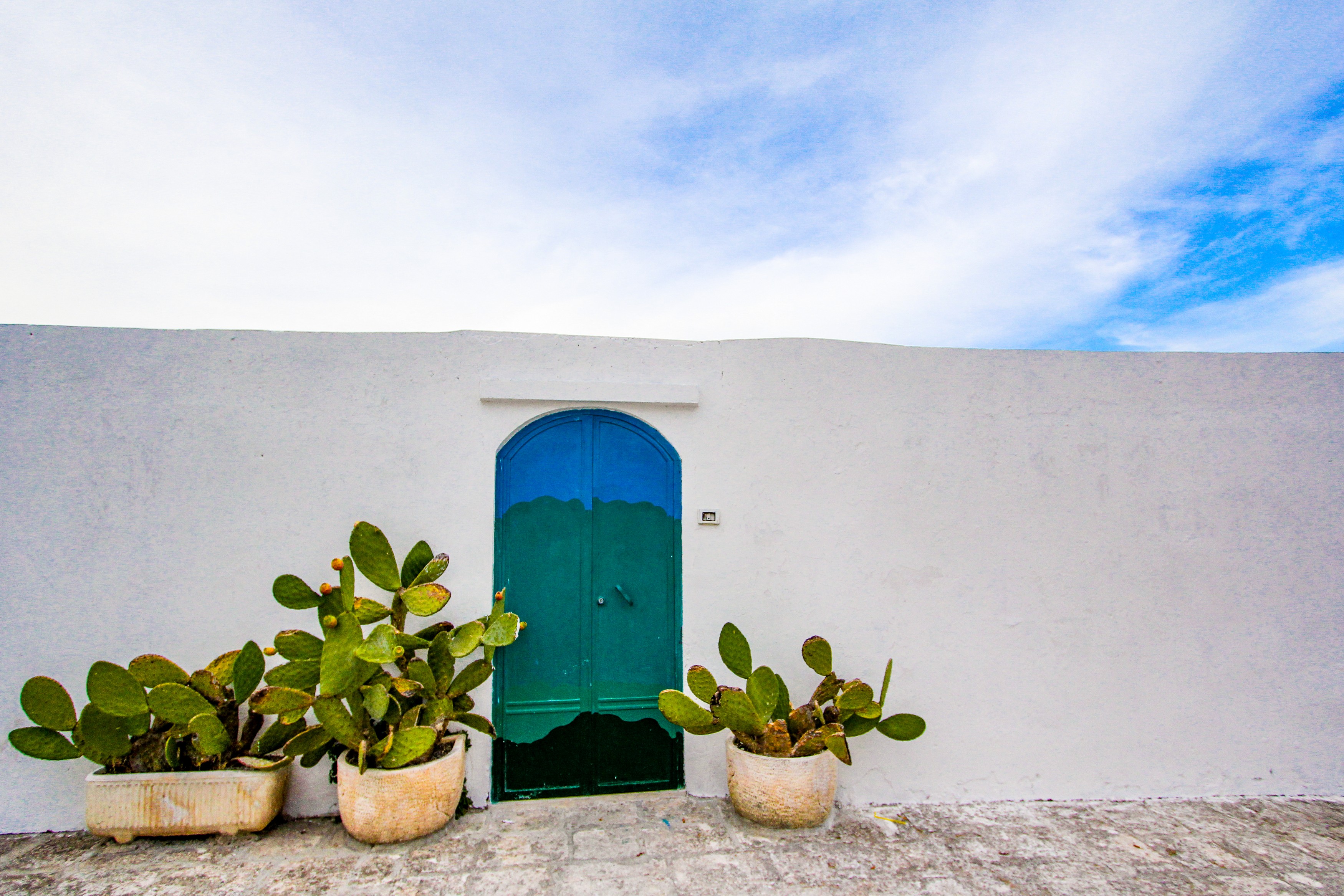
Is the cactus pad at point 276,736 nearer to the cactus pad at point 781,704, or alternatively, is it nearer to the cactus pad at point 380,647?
the cactus pad at point 380,647

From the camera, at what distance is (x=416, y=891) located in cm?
257

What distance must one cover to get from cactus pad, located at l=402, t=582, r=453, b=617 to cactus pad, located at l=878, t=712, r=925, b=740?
203cm

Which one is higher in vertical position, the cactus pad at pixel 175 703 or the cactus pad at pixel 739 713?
the cactus pad at pixel 175 703

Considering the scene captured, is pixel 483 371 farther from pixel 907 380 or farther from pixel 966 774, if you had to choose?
pixel 966 774

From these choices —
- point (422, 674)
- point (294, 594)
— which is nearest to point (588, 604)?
point (422, 674)

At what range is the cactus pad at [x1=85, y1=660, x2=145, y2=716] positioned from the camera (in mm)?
2732

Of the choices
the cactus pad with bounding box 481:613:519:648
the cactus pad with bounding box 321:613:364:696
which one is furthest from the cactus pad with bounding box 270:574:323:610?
the cactus pad with bounding box 481:613:519:648

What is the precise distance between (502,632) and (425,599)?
34 cm

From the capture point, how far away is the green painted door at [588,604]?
11.1 ft

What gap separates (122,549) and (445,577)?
1.46 m

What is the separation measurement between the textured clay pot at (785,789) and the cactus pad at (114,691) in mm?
2506

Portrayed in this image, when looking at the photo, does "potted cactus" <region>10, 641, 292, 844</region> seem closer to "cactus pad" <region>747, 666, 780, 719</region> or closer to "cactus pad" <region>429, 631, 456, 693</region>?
"cactus pad" <region>429, 631, 456, 693</region>

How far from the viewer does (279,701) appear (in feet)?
8.82

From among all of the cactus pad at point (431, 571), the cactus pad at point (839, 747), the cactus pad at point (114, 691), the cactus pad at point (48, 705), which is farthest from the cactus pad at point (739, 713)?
the cactus pad at point (48, 705)
